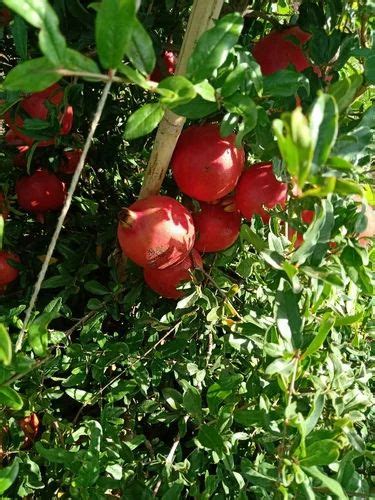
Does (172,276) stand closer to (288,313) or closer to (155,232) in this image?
(155,232)

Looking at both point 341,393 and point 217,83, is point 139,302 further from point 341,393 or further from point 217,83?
point 217,83

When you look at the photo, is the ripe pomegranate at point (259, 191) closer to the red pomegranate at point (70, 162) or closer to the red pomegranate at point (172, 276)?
the red pomegranate at point (172, 276)

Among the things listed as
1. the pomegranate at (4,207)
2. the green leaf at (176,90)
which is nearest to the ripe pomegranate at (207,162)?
the green leaf at (176,90)

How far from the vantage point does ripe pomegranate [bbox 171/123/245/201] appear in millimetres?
844

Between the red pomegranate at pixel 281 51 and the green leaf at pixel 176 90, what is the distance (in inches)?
13.4

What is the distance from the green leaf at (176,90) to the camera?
54 centimetres

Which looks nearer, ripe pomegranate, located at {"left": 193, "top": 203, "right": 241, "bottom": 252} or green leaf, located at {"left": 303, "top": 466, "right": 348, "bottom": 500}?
green leaf, located at {"left": 303, "top": 466, "right": 348, "bottom": 500}

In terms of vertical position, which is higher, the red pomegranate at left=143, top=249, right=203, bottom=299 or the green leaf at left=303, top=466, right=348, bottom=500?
the green leaf at left=303, top=466, right=348, bottom=500

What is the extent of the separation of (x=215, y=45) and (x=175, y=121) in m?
0.24

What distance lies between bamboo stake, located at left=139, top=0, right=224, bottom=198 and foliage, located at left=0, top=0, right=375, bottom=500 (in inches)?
1.9

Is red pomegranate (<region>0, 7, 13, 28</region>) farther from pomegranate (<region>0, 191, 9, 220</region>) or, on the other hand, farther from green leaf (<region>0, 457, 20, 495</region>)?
green leaf (<region>0, 457, 20, 495</region>)

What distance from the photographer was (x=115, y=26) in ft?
1.48

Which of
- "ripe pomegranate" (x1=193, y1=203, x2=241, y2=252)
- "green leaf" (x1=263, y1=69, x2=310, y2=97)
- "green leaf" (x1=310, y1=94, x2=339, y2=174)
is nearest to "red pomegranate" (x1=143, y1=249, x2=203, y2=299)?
"ripe pomegranate" (x1=193, y1=203, x2=241, y2=252)

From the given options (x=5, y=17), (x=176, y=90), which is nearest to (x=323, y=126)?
(x=176, y=90)
